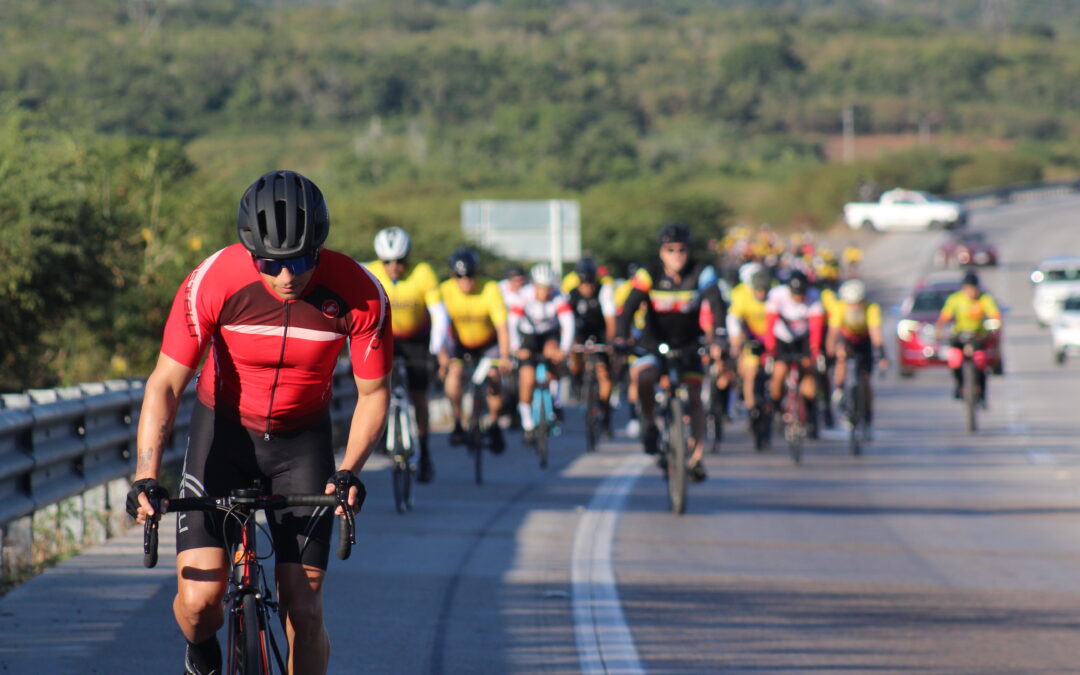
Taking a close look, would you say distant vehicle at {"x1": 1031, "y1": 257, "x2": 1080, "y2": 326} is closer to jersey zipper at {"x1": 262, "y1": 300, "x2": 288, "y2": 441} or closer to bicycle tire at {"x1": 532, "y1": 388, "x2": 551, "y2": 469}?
bicycle tire at {"x1": 532, "y1": 388, "x2": 551, "y2": 469}

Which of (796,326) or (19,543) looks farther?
(796,326)

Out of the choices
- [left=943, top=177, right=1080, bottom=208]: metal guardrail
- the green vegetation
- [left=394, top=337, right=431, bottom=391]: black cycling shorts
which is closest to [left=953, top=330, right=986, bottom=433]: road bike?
Result: the green vegetation

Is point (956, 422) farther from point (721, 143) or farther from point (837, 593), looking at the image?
point (721, 143)

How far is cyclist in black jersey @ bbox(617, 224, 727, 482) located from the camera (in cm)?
1327

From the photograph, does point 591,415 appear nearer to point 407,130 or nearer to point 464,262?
point 464,262

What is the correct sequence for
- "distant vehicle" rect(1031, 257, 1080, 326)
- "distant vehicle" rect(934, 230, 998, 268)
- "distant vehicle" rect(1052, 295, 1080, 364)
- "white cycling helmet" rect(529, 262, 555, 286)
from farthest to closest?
"distant vehicle" rect(934, 230, 998, 268) < "distant vehicle" rect(1031, 257, 1080, 326) < "distant vehicle" rect(1052, 295, 1080, 364) < "white cycling helmet" rect(529, 262, 555, 286)

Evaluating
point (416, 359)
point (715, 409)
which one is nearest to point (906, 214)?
point (715, 409)

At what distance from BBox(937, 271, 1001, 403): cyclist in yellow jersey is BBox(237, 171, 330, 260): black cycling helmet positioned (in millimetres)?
17549

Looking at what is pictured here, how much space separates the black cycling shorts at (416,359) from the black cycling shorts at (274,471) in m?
7.46

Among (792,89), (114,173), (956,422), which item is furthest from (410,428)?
(792,89)

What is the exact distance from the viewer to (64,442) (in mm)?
10125

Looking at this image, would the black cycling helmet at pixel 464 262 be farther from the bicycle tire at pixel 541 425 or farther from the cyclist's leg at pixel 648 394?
the bicycle tire at pixel 541 425

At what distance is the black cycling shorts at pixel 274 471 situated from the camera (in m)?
5.68

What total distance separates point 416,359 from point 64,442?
12.4ft
